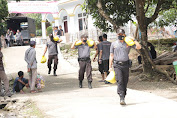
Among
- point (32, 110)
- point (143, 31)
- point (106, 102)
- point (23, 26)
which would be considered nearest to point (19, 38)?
point (23, 26)

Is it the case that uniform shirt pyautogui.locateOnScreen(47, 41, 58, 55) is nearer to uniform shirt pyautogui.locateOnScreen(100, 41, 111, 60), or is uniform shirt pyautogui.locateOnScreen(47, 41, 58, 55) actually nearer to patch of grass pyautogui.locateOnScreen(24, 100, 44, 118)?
uniform shirt pyautogui.locateOnScreen(100, 41, 111, 60)

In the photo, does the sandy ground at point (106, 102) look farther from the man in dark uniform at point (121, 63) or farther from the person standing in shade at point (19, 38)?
the person standing in shade at point (19, 38)

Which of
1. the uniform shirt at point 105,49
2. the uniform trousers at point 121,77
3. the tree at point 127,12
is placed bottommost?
the uniform trousers at point 121,77

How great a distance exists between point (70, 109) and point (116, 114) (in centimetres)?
115

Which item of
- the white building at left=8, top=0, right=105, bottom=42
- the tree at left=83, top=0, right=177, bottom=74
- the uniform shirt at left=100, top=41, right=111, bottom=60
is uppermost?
the white building at left=8, top=0, right=105, bottom=42

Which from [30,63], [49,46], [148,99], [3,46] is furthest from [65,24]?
[148,99]

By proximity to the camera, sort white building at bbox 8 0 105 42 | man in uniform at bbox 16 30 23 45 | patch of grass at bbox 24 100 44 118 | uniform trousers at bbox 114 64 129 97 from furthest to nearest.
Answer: white building at bbox 8 0 105 42 → man in uniform at bbox 16 30 23 45 → uniform trousers at bbox 114 64 129 97 → patch of grass at bbox 24 100 44 118

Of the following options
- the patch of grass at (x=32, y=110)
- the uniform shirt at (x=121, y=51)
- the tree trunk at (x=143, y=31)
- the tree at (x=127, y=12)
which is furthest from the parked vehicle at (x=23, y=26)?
the uniform shirt at (x=121, y=51)

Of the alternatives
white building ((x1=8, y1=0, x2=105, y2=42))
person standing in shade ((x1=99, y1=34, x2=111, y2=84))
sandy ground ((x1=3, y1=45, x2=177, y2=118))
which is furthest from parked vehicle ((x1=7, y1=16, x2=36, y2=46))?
person standing in shade ((x1=99, y1=34, x2=111, y2=84))

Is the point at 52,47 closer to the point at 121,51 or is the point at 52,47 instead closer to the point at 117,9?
the point at 117,9

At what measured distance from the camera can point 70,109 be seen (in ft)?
21.2

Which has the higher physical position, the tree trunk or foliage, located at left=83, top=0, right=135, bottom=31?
foliage, located at left=83, top=0, right=135, bottom=31

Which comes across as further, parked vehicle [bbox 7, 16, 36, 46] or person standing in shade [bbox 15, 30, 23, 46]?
parked vehicle [bbox 7, 16, 36, 46]

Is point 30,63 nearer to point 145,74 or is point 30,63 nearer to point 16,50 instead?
point 145,74
